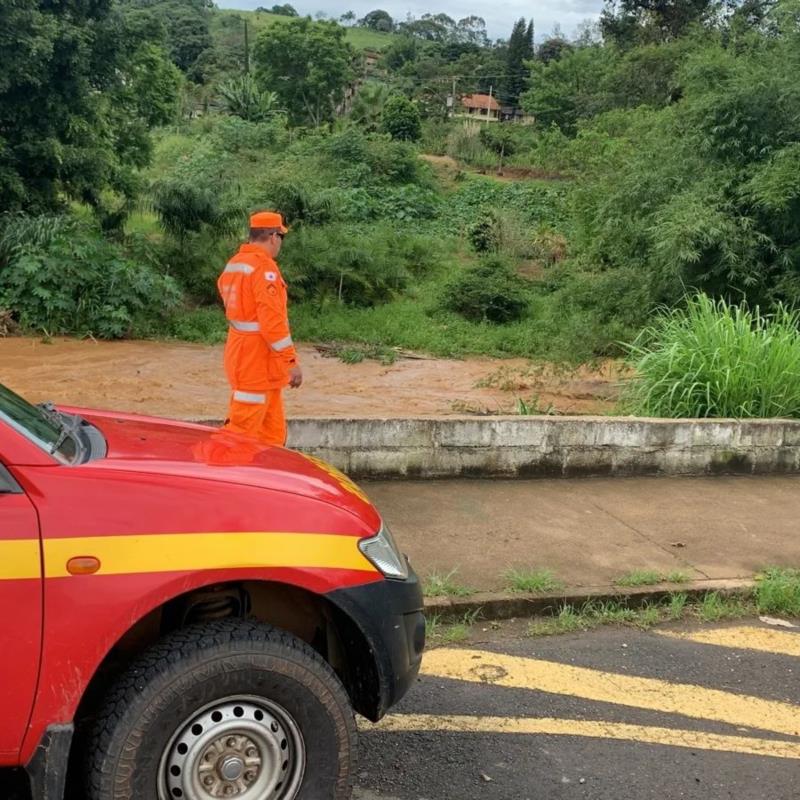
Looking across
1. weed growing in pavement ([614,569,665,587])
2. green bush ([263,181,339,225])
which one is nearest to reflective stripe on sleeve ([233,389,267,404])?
weed growing in pavement ([614,569,665,587])

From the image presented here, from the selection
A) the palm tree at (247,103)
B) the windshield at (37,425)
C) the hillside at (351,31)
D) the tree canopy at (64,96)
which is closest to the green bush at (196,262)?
the tree canopy at (64,96)

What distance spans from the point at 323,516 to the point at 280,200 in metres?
21.0

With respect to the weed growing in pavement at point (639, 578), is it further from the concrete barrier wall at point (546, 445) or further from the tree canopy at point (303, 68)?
the tree canopy at point (303, 68)

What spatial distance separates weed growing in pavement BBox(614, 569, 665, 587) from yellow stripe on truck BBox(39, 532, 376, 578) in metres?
2.80

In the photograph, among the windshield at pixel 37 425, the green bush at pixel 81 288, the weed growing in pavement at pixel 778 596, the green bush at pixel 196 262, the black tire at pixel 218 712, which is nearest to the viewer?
the black tire at pixel 218 712

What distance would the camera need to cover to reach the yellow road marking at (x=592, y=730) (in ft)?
12.0

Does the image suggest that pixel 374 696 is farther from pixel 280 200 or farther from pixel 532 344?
pixel 280 200

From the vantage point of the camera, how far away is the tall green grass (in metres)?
7.95

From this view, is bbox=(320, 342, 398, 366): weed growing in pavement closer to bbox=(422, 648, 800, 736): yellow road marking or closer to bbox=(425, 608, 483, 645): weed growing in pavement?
bbox=(425, 608, 483, 645): weed growing in pavement

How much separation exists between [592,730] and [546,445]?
3.47 meters

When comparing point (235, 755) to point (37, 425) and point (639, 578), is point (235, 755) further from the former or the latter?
point (639, 578)

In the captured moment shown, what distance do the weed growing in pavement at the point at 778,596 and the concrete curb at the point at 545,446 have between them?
2034mm

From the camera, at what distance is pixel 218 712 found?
101 inches

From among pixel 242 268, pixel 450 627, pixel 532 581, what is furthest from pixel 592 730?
pixel 242 268
